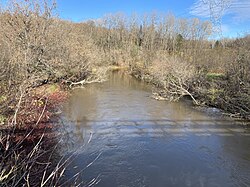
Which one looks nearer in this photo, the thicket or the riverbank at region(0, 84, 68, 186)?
the riverbank at region(0, 84, 68, 186)

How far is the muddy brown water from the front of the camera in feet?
18.3

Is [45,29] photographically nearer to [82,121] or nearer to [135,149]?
[82,121]

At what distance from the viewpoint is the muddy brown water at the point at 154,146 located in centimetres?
557

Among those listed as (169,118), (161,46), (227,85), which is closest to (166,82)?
(227,85)

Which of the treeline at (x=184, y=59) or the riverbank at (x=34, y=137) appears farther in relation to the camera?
the treeline at (x=184, y=59)

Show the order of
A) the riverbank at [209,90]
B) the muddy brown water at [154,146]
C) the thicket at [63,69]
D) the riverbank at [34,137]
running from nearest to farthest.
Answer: the riverbank at [34,137]
the muddy brown water at [154,146]
the thicket at [63,69]
the riverbank at [209,90]

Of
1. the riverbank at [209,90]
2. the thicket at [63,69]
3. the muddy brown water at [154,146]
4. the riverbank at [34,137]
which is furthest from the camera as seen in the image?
the riverbank at [209,90]

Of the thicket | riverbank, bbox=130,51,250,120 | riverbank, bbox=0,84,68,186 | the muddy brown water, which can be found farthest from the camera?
riverbank, bbox=130,51,250,120

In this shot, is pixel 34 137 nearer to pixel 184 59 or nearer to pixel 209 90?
pixel 209 90

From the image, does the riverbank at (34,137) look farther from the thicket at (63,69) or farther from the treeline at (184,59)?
the treeline at (184,59)

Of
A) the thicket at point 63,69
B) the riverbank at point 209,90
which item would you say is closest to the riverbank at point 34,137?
the thicket at point 63,69

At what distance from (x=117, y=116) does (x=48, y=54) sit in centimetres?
669

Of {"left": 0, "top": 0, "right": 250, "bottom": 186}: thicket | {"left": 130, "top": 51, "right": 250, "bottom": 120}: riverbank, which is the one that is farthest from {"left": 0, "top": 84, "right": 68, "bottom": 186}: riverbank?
{"left": 130, "top": 51, "right": 250, "bottom": 120}: riverbank

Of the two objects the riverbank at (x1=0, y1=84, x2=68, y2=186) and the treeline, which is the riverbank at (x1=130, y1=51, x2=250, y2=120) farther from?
the riverbank at (x1=0, y1=84, x2=68, y2=186)
